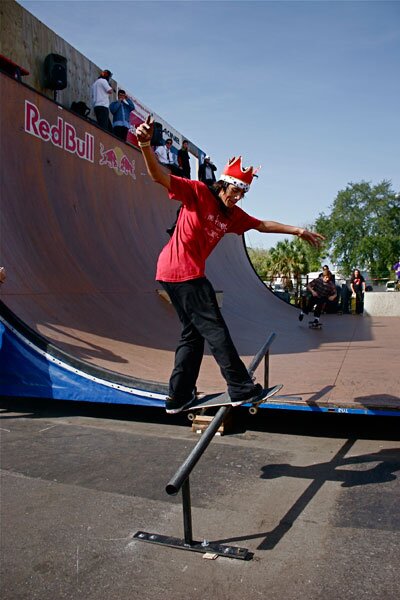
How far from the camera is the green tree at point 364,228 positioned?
177 feet

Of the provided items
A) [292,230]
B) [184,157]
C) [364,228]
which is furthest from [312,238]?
[364,228]

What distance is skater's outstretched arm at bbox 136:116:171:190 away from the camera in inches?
110

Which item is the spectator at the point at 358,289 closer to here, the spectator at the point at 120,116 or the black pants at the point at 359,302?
the black pants at the point at 359,302

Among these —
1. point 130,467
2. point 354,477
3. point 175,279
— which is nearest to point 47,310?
Answer: point 130,467

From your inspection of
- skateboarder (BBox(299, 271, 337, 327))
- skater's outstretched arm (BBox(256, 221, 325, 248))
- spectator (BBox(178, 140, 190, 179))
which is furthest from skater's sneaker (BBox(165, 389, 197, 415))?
spectator (BBox(178, 140, 190, 179))

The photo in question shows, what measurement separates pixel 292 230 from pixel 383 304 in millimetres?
13040

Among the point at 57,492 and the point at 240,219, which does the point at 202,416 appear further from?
the point at 240,219

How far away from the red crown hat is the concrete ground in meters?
1.94

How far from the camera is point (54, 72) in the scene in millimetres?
9805

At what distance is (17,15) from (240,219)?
7725 millimetres

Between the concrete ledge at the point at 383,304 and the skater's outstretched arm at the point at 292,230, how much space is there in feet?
42.1

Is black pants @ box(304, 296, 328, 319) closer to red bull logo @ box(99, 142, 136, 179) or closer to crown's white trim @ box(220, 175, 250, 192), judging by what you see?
red bull logo @ box(99, 142, 136, 179)

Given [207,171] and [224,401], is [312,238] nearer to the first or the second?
[224,401]

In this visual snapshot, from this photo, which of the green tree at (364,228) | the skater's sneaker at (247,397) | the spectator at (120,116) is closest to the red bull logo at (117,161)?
the spectator at (120,116)
